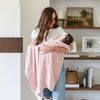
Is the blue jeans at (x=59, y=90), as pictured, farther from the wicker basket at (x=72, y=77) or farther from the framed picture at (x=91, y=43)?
the framed picture at (x=91, y=43)

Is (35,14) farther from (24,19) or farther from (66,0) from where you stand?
(66,0)

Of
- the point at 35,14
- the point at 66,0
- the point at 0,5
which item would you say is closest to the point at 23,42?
the point at 35,14

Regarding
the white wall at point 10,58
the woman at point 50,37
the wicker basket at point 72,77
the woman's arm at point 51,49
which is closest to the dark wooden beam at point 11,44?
the white wall at point 10,58

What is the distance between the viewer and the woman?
62.9 inches

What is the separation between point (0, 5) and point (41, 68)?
3.41 ft

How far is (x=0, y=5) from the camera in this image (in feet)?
7.36

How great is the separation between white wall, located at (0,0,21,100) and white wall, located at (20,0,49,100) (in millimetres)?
Result: 56

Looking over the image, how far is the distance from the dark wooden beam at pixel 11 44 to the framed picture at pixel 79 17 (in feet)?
2.87

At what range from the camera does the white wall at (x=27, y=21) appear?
7.37 ft

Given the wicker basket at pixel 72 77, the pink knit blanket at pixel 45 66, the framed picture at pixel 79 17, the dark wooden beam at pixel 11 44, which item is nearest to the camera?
the pink knit blanket at pixel 45 66

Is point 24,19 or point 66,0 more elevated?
point 66,0

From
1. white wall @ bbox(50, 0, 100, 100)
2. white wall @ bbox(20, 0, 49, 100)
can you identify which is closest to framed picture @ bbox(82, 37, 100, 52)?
white wall @ bbox(50, 0, 100, 100)

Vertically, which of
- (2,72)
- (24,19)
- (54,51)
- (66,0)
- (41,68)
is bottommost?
(2,72)

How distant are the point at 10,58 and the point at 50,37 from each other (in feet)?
2.55
